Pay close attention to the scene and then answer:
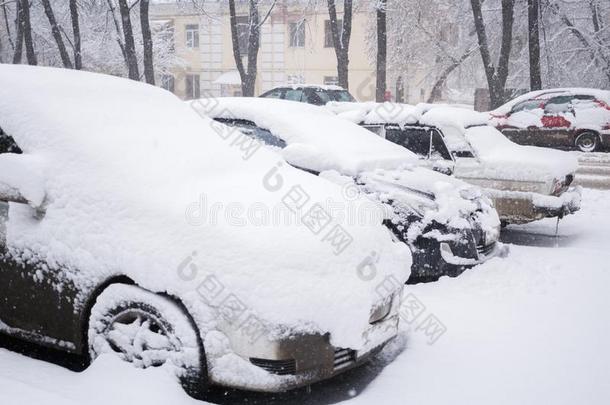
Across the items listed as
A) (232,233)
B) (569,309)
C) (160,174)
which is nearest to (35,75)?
(160,174)

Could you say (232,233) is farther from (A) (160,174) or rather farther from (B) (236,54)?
(B) (236,54)

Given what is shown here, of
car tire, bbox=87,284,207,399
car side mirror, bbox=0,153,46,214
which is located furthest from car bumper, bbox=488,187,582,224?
car side mirror, bbox=0,153,46,214

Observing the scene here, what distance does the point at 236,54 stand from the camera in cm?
1948

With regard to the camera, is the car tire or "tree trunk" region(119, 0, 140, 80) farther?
"tree trunk" region(119, 0, 140, 80)

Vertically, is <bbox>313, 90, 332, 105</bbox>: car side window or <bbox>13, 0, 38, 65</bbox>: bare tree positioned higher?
<bbox>13, 0, 38, 65</bbox>: bare tree

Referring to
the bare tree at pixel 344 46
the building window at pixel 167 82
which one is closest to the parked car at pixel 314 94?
the bare tree at pixel 344 46

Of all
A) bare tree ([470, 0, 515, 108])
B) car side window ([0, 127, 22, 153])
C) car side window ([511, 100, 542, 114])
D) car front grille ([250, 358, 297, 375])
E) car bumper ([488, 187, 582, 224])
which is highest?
bare tree ([470, 0, 515, 108])

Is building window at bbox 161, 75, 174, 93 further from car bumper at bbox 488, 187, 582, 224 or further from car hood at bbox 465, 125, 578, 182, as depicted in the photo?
car bumper at bbox 488, 187, 582, 224

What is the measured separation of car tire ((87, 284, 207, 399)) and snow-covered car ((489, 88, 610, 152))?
42.4 feet

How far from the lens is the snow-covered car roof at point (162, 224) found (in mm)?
2793

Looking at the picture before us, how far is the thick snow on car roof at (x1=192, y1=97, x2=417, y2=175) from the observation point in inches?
207

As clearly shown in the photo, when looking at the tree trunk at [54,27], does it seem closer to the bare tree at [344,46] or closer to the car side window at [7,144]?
the bare tree at [344,46]

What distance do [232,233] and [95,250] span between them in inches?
29.7

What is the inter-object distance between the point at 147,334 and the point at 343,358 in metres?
1.07
